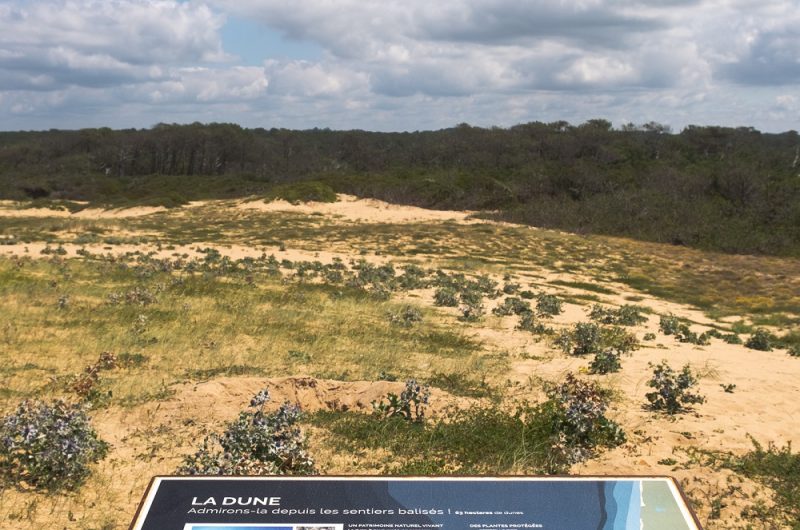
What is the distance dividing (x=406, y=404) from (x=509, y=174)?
63.8 m

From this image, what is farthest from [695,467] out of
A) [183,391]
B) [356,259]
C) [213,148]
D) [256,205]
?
[213,148]

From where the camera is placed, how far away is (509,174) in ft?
229

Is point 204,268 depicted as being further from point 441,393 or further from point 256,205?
point 256,205

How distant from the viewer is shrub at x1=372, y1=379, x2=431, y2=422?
8039 millimetres

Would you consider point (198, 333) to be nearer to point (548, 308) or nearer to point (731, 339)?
point (548, 308)

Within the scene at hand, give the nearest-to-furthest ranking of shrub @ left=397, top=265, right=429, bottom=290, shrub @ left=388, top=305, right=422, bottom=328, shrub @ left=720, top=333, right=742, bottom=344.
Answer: shrub @ left=388, top=305, right=422, bottom=328
shrub @ left=720, top=333, right=742, bottom=344
shrub @ left=397, top=265, right=429, bottom=290

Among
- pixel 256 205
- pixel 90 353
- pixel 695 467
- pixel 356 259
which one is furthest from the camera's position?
pixel 256 205

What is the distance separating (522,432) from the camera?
737cm

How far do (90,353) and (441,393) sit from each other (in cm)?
595

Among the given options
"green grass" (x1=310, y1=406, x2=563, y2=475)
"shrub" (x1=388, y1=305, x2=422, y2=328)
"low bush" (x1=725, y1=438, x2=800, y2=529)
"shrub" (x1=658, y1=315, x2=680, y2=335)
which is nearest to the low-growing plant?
"green grass" (x1=310, y1=406, x2=563, y2=475)

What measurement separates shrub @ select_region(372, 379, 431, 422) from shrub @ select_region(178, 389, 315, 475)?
167cm

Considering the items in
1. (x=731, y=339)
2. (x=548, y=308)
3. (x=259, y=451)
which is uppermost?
(x=259, y=451)

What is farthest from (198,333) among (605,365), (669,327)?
(669,327)

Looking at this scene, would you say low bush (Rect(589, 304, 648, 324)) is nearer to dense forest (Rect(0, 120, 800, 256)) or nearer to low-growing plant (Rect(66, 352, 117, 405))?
low-growing plant (Rect(66, 352, 117, 405))
